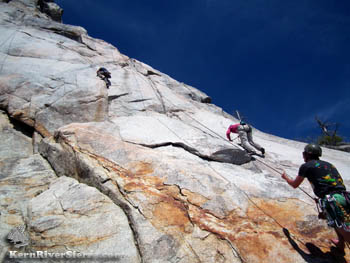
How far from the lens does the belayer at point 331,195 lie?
2.72 meters

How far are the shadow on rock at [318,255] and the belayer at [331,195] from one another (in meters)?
0.12

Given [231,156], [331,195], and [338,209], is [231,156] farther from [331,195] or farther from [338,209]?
[338,209]

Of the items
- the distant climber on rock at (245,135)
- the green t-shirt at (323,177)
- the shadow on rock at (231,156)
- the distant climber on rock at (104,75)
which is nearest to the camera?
the green t-shirt at (323,177)

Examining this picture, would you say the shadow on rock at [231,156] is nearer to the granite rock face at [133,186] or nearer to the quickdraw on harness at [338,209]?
the granite rock face at [133,186]

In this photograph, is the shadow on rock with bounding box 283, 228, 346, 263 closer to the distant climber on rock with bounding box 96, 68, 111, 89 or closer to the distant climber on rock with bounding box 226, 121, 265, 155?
the distant climber on rock with bounding box 226, 121, 265, 155

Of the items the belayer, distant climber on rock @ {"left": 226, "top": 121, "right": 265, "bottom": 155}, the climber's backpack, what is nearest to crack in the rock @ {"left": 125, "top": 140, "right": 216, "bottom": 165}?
distant climber on rock @ {"left": 226, "top": 121, "right": 265, "bottom": 155}

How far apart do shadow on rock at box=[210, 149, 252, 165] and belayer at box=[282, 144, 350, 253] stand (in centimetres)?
285

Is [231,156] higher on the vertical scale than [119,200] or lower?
higher

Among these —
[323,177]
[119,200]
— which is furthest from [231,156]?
[119,200]

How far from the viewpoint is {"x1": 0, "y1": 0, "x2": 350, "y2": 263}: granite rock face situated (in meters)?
3.13

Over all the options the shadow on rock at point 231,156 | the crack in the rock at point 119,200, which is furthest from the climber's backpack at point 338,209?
the shadow on rock at point 231,156

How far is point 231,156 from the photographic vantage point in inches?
243

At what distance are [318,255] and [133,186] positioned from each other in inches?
138

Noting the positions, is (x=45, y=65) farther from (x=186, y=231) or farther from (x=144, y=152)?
(x=186, y=231)
